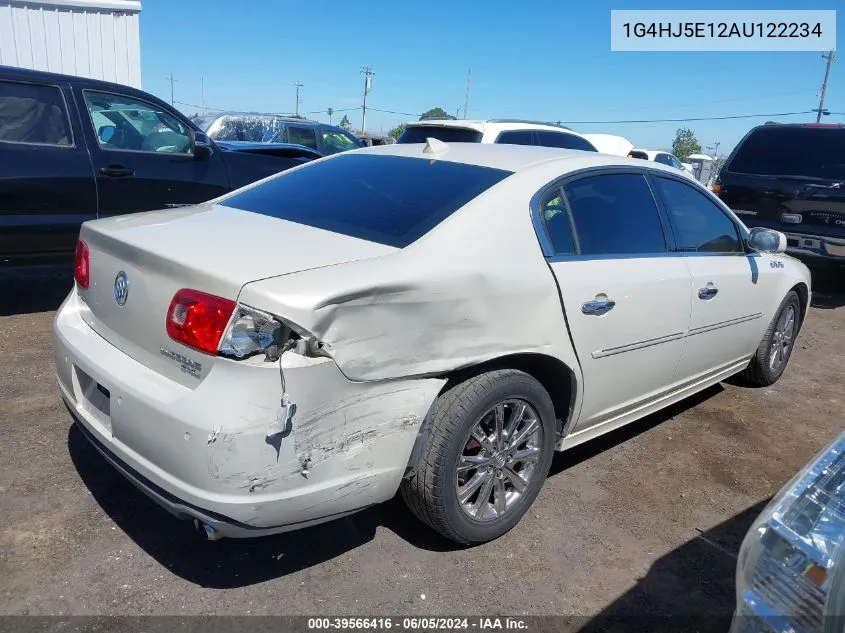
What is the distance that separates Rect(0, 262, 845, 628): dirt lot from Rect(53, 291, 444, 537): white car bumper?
1.32 feet

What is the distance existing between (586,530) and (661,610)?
0.52 m

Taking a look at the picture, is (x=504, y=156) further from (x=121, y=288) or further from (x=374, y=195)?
(x=121, y=288)

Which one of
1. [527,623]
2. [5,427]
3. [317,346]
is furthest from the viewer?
[5,427]

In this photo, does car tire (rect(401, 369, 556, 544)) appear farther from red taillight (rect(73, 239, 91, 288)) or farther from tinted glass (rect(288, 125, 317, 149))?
tinted glass (rect(288, 125, 317, 149))

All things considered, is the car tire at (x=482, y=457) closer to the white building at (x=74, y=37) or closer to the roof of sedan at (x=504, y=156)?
the roof of sedan at (x=504, y=156)

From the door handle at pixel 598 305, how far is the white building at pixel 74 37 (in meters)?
10.4

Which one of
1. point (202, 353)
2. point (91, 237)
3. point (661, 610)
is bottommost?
point (661, 610)

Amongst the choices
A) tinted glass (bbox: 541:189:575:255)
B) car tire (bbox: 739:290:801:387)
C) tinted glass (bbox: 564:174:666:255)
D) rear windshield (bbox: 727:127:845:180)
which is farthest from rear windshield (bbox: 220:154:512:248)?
rear windshield (bbox: 727:127:845:180)

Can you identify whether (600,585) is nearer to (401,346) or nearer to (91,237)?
(401,346)

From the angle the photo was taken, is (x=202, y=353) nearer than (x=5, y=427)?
Yes

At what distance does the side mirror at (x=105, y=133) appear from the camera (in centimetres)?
552

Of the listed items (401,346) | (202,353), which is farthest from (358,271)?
(202,353)

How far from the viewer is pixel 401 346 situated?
2.30 metres

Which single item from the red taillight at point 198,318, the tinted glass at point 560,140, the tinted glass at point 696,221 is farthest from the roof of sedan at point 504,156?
the tinted glass at point 560,140
